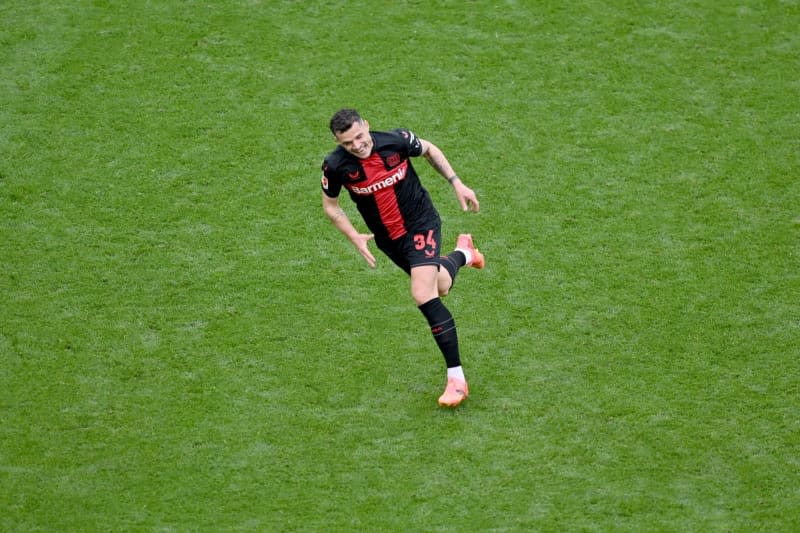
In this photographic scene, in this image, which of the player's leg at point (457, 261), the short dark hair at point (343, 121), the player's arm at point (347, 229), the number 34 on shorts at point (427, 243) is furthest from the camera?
the player's leg at point (457, 261)

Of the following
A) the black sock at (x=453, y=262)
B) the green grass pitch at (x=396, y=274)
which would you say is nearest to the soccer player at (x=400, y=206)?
the black sock at (x=453, y=262)

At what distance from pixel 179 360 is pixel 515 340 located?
2.44 meters

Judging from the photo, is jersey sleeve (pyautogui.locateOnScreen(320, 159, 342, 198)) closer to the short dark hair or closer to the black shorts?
the short dark hair

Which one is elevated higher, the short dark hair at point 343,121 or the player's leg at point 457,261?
the short dark hair at point 343,121

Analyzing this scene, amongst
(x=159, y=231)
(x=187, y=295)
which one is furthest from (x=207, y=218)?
(x=187, y=295)

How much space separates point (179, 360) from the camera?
295 inches

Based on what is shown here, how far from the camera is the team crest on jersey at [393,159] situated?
7.00m

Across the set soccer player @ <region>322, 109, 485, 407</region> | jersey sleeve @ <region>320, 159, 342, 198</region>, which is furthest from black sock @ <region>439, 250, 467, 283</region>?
jersey sleeve @ <region>320, 159, 342, 198</region>

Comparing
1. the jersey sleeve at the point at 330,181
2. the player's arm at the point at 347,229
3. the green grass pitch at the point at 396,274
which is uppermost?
the jersey sleeve at the point at 330,181

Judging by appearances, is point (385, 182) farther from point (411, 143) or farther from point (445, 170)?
point (445, 170)

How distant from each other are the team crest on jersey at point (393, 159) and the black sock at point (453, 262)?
78 cm

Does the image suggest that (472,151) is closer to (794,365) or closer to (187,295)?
(187,295)

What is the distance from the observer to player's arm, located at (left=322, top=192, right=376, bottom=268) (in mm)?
6887

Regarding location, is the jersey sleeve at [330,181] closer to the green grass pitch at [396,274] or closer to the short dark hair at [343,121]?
the short dark hair at [343,121]
